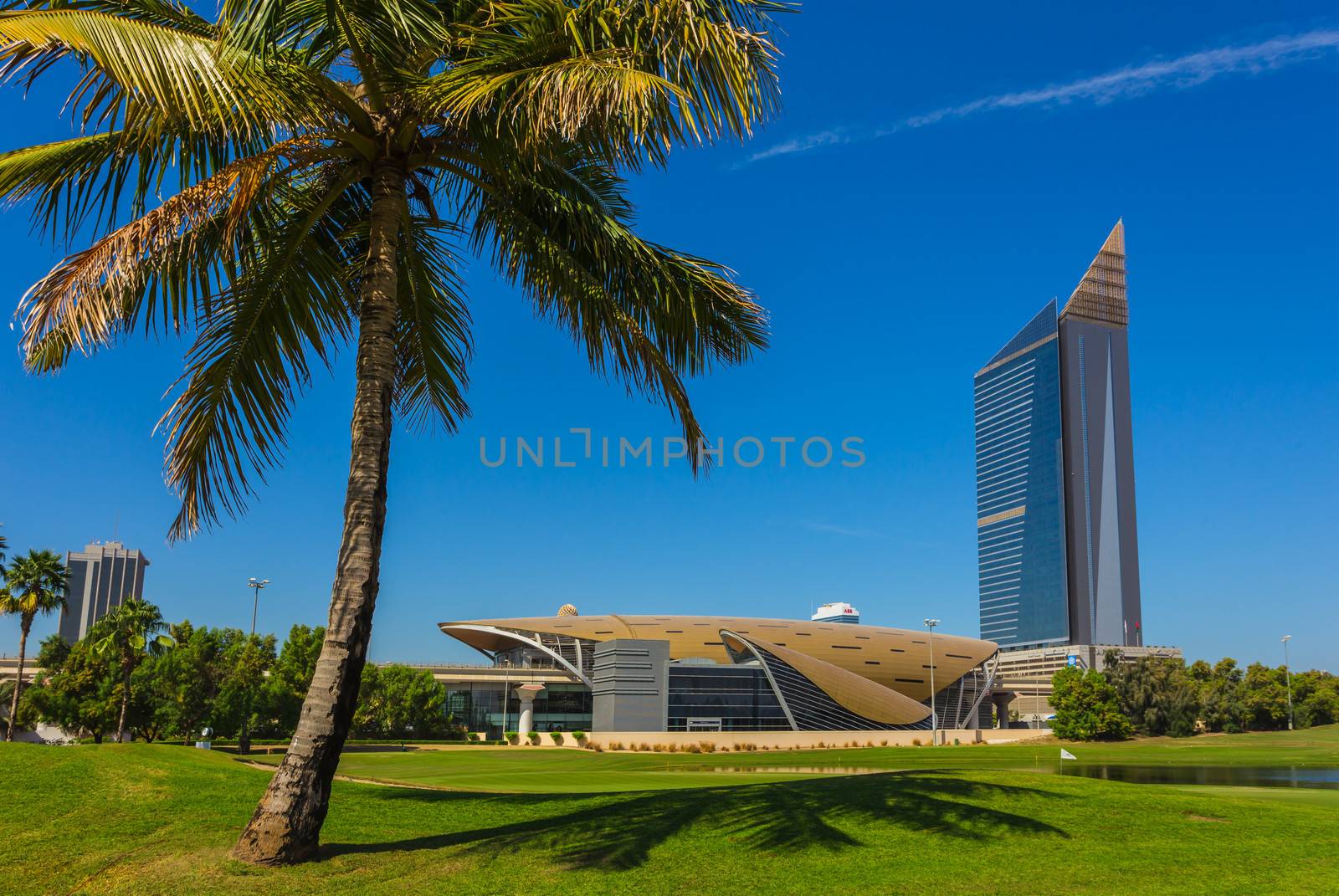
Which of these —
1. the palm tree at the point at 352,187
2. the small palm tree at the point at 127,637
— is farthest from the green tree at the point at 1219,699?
the palm tree at the point at 352,187

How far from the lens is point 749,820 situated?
1020cm

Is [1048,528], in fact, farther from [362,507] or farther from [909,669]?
[362,507]

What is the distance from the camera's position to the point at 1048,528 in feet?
641

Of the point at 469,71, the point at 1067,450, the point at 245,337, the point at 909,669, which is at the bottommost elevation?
the point at 909,669

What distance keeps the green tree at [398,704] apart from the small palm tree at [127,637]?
1586cm

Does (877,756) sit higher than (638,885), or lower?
lower

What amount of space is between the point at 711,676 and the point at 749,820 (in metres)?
61.9

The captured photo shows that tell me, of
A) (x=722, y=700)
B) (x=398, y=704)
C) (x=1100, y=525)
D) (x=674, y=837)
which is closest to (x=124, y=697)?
(x=398, y=704)

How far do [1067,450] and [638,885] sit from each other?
20203 centimetres

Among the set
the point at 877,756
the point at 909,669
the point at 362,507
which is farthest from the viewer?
the point at 909,669

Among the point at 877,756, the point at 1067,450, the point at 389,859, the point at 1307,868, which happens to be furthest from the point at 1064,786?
the point at 1067,450

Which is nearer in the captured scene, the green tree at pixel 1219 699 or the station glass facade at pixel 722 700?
the station glass facade at pixel 722 700

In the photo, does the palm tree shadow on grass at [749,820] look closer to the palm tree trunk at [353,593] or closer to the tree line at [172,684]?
the palm tree trunk at [353,593]

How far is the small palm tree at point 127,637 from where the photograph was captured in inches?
2016
